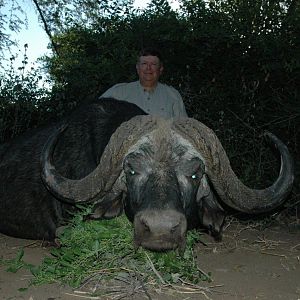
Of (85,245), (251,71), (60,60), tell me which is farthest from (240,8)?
(85,245)

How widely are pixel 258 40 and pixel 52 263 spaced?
450 cm

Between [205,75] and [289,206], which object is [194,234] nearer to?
[289,206]

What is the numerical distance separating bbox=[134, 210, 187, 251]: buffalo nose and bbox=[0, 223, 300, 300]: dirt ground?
18.3 inches

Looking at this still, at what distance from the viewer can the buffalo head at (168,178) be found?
390 centimetres

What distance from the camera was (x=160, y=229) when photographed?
3.43m

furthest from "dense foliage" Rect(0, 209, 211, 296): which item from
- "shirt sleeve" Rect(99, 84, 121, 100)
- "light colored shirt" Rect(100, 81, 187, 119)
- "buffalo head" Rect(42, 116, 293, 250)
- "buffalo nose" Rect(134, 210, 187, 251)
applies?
"light colored shirt" Rect(100, 81, 187, 119)

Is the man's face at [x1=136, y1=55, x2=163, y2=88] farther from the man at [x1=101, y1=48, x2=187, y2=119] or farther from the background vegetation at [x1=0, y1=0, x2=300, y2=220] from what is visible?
the background vegetation at [x1=0, y1=0, x2=300, y2=220]

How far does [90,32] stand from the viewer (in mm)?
8617

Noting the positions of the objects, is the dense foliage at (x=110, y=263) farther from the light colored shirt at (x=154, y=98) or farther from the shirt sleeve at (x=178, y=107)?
the shirt sleeve at (x=178, y=107)

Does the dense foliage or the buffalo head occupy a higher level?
the buffalo head

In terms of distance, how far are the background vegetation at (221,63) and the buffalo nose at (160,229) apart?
3.31 metres

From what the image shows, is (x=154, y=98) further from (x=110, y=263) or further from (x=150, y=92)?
(x=110, y=263)

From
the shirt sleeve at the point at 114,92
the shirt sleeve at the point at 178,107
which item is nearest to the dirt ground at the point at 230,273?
the shirt sleeve at the point at 178,107

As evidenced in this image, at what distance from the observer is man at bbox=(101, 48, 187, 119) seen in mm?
6746
